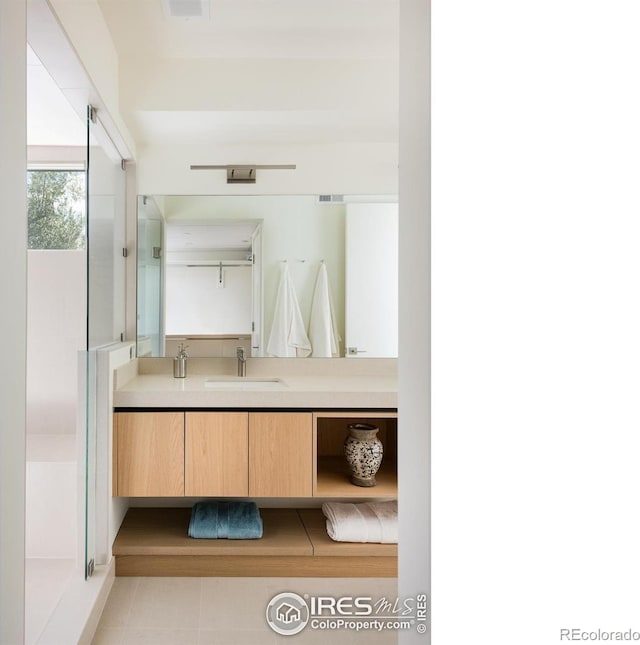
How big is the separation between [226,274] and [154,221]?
1.60 feet

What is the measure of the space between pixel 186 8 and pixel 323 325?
168 cm

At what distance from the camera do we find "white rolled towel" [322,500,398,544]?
253cm

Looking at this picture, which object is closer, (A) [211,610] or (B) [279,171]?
(A) [211,610]

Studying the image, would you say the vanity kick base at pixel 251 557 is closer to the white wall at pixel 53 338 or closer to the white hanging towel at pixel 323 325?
the white wall at pixel 53 338

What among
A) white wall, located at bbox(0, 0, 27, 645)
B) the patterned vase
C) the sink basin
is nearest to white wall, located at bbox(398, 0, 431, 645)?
white wall, located at bbox(0, 0, 27, 645)

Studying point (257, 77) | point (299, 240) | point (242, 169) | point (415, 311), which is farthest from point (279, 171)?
point (415, 311)

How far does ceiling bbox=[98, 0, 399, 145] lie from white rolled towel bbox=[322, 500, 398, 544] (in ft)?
6.33

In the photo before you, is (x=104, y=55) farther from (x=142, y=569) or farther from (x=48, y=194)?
(x=142, y=569)

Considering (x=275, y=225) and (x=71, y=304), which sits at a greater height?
(x=275, y=225)
